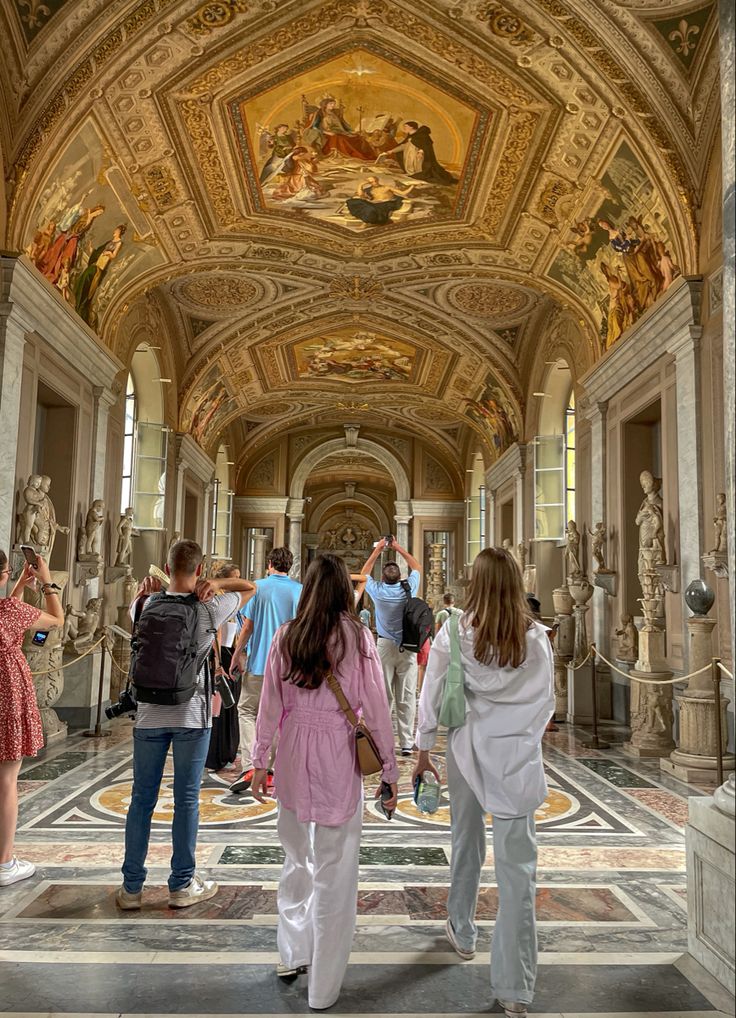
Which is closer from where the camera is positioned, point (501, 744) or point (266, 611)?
point (501, 744)

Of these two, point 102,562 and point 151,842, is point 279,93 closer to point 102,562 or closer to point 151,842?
point 102,562

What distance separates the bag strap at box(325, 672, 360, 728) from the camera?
10.3 feet

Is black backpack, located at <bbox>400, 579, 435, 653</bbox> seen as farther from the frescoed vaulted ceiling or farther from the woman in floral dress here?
the frescoed vaulted ceiling

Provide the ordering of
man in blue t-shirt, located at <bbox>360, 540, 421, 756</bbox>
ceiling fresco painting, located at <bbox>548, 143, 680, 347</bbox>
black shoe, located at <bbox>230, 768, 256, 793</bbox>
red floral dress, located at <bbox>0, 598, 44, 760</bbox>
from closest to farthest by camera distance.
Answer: red floral dress, located at <bbox>0, 598, 44, 760</bbox>
black shoe, located at <bbox>230, 768, 256, 793</bbox>
man in blue t-shirt, located at <bbox>360, 540, 421, 756</bbox>
ceiling fresco painting, located at <bbox>548, 143, 680, 347</bbox>

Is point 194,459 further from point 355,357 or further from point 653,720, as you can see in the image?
point 653,720

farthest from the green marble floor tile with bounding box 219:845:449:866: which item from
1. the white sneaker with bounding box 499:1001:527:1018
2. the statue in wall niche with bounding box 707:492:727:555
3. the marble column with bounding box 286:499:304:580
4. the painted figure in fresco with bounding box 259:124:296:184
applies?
the marble column with bounding box 286:499:304:580

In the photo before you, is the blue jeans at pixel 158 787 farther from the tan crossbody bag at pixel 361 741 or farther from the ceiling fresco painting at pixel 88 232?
Result: the ceiling fresco painting at pixel 88 232

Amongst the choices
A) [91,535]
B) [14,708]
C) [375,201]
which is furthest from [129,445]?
[14,708]

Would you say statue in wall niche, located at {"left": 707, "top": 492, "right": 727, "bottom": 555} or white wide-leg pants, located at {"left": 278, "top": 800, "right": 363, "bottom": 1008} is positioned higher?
statue in wall niche, located at {"left": 707, "top": 492, "right": 727, "bottom": 555}

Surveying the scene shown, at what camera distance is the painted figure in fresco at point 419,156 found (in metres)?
10.1

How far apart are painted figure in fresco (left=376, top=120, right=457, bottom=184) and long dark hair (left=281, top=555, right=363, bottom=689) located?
27.6 feet

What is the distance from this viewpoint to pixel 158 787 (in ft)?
12.8

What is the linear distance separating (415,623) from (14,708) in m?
3.93

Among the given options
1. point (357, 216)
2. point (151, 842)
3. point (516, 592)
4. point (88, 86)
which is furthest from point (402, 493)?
point (516, 592)
